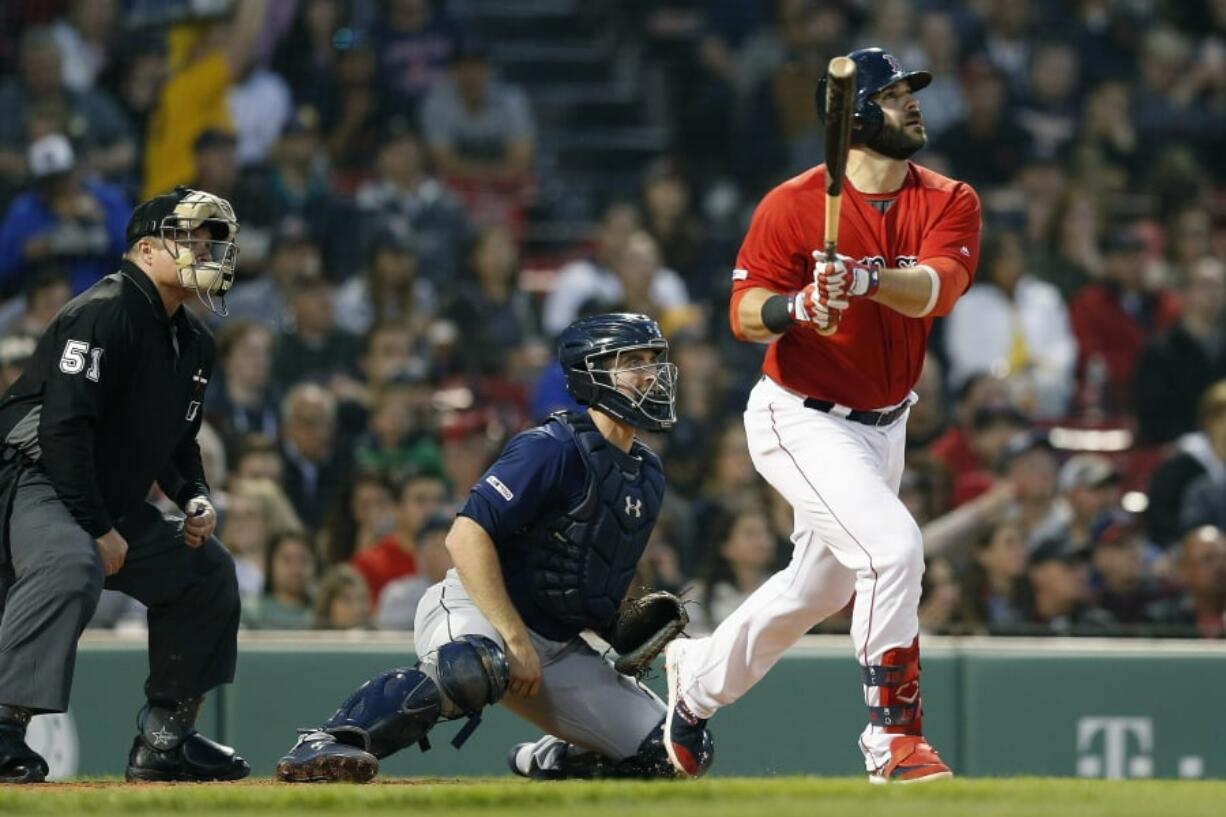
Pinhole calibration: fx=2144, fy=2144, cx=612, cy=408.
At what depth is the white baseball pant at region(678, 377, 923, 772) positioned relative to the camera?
17.2 ft

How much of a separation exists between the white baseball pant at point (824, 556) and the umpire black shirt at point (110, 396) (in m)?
1.47

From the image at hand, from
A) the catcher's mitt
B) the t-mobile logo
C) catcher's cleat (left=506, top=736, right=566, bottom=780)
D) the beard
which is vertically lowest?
the t-mobile logo

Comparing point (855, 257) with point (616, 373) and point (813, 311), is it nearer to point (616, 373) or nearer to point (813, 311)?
point (813, 311)

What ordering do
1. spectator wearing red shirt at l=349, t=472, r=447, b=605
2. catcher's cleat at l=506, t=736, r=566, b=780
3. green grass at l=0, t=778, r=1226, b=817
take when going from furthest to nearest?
spectator wearing red shirt at l=349, t=472, r=447, b=605, catcher's cleat at l=506, t=736, r=566, b=780, green grass at l=0, t=778, r=1226, b=817

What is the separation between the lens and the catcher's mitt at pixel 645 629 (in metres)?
5.79

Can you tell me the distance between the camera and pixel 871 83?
5.52m

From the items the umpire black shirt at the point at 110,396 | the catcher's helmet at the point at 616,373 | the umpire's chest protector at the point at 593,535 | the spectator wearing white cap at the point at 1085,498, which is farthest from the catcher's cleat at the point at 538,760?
the spectator wearing white cap at the point at 1085,498

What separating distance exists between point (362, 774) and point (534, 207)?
7.19 meters

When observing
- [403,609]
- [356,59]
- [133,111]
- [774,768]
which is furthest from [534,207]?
[774,768]

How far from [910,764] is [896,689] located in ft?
0.60

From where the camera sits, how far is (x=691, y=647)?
19.1 feet

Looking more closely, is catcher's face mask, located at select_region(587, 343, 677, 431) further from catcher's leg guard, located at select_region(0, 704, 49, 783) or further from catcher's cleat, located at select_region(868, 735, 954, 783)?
catcher's leg guard, located at select_region(0, 704, 49, 783)

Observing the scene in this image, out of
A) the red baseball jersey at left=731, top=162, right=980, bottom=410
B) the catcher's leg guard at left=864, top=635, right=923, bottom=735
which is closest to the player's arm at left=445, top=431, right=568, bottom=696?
the red baseball jersey at left=731, top=162, right=980, bottom=410

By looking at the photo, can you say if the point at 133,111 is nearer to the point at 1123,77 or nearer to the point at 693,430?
the point at 693,430
